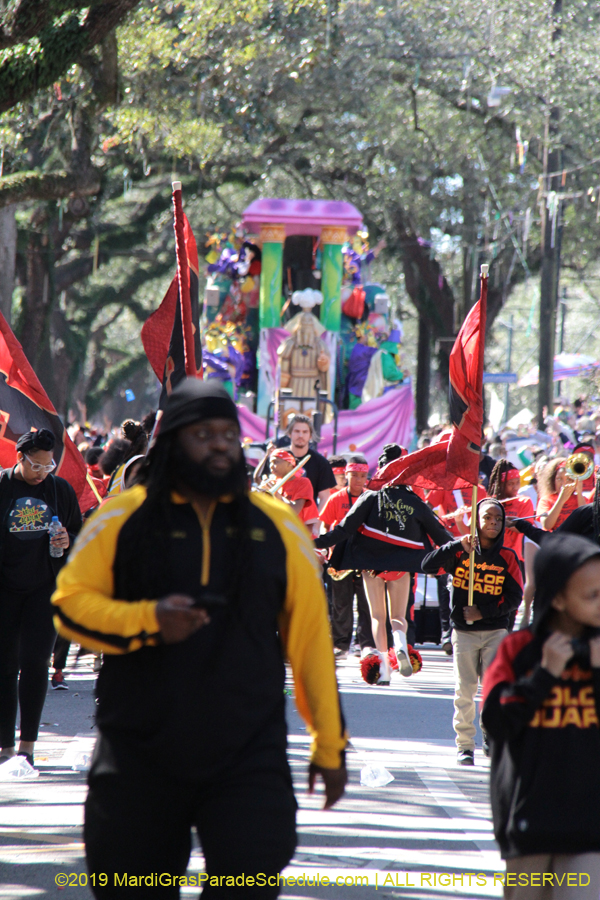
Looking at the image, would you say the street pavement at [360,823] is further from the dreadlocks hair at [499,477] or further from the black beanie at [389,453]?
the black beanie at [389,453]

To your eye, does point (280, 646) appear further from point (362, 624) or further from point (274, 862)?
point (362, 624)

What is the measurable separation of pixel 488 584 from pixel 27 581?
8.92 ft

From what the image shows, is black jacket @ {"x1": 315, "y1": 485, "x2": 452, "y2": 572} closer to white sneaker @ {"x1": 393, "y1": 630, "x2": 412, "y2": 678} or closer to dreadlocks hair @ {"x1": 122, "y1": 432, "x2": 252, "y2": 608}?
white sneaker @ {"x1": 393, "y1": 630, "x2": 412, "y2": 678}

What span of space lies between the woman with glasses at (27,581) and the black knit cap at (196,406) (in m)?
3.38

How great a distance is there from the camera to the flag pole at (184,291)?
605 cm

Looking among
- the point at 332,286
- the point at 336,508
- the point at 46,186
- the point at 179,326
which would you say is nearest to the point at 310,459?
the point at 336,508

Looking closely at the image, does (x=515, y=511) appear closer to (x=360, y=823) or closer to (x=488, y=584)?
(x=488, y=584)

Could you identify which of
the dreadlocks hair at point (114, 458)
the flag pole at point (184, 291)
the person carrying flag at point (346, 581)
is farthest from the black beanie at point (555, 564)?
the dreadlocks hair at point (114, 458)

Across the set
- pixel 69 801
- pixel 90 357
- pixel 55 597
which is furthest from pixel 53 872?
pixel 90 357

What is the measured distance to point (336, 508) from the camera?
10.9m

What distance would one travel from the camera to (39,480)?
6.71m

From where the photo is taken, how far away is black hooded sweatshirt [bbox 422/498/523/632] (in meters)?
7.43

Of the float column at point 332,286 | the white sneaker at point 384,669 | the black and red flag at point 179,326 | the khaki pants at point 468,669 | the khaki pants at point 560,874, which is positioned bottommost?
the white sneaker at point 384,669

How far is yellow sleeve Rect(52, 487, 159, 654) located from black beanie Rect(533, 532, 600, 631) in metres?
1.04
